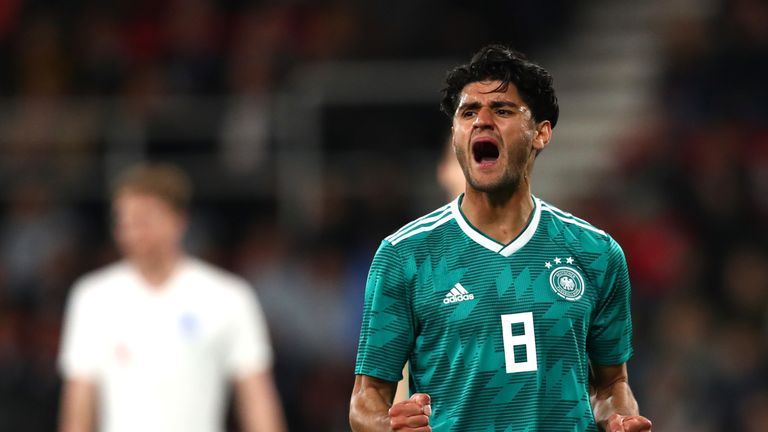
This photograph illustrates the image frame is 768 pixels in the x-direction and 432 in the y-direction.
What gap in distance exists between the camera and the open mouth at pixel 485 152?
155 inches

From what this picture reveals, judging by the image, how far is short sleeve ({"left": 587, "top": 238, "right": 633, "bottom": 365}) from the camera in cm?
406

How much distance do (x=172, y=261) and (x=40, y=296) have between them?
3677 millimetres

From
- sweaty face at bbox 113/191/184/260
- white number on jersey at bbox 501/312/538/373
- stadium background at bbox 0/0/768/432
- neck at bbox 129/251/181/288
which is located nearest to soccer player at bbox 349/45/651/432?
white number on jersey at bbox 501/312/538/373

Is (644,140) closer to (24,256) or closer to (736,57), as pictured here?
(736,57)

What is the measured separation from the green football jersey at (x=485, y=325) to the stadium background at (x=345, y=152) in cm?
567

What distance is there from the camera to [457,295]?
3.90m

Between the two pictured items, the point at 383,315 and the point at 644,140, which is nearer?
the point at 383,315

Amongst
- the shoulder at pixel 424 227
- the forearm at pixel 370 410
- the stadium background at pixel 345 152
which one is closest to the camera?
the forearm at pixel 370 410

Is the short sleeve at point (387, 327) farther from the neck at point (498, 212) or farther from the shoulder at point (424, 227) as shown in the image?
the neck at point (498, 212)

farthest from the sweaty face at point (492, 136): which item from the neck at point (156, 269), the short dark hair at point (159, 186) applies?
the neck at point (156, 269)

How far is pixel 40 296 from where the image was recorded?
11.0 meters

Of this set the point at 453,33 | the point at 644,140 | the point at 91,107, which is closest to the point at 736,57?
the point at 644,140

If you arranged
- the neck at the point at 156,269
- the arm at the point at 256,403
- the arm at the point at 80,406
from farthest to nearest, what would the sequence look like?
the neck at the point at 156,269 → the arm at the point at 256,403 → the arm at the point at 80,406

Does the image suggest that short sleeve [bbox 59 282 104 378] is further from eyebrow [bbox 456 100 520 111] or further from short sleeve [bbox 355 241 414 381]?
eyebrow [bbox 456 100 520 111]
